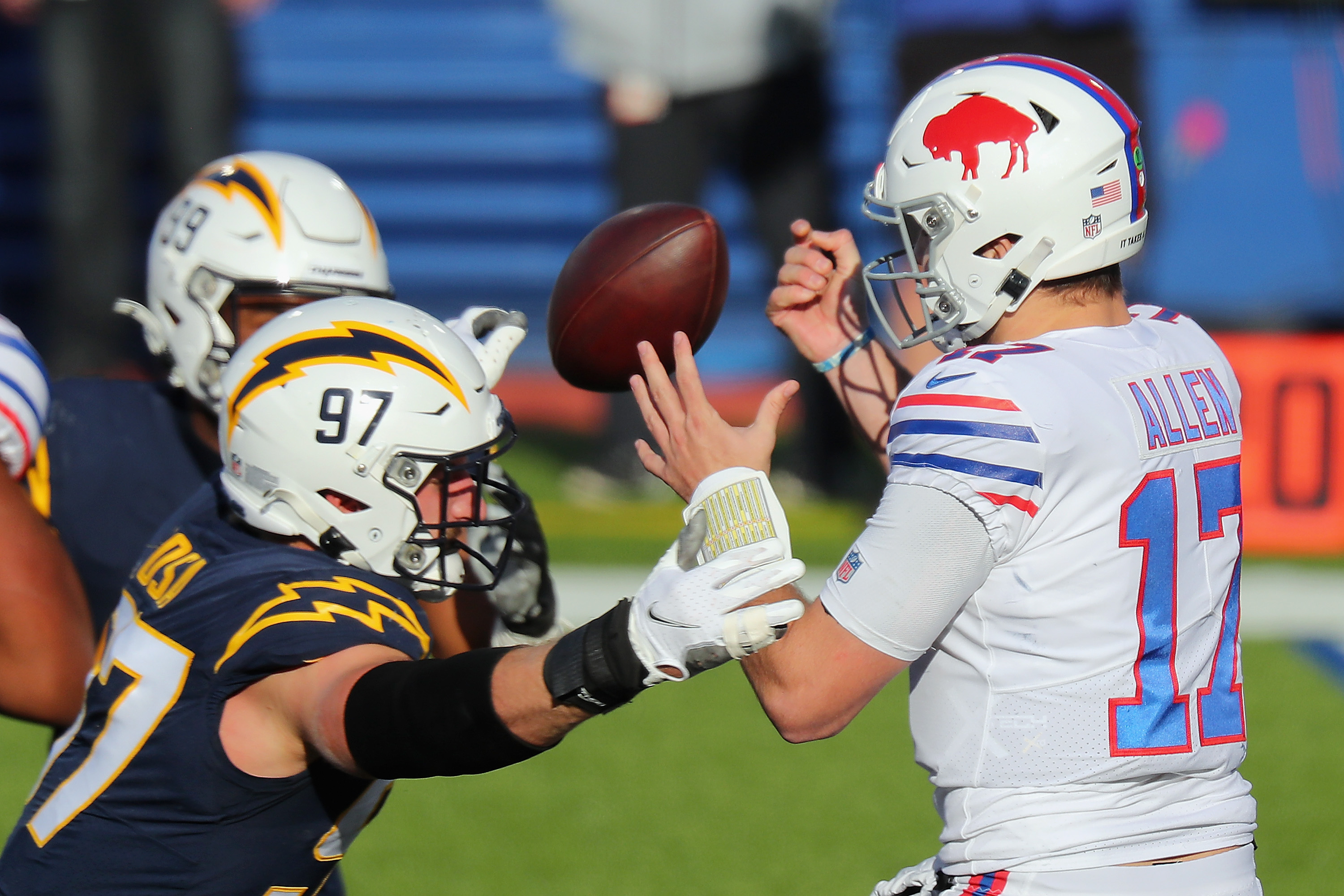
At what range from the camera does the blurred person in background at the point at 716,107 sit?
6520mm

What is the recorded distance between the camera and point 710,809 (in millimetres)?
3926

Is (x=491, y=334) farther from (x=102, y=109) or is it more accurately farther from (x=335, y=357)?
(x=102, y=109)

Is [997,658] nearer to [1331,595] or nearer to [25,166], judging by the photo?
[1331,595]

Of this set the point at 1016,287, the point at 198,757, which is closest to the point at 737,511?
the point at 1016,287

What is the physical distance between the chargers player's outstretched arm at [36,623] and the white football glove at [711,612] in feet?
3.83

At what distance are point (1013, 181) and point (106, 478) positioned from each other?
172cm

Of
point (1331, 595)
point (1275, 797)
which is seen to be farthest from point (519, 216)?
point (1275, 797)

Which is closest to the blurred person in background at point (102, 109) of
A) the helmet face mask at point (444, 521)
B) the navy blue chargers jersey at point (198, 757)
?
the helmet face mask at point (444, 521)

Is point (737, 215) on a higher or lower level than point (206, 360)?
lower

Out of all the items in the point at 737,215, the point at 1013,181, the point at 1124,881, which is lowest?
the point at 737,215

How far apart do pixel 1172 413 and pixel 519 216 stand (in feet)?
26.0

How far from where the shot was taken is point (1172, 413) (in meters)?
1.99

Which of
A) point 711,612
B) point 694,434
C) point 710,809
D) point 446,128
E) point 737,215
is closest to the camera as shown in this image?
point 711,612

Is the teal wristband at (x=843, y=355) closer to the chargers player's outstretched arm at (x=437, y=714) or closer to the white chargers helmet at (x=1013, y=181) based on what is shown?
the white chargers helmet at (x=1013, y=181)
